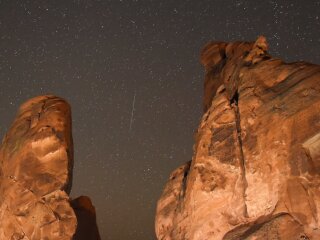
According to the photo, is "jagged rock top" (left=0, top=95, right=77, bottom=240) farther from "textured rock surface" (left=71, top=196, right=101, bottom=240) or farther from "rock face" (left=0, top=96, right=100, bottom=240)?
"textured rock surface" (left=71, top=196, right=101, bottom=240)

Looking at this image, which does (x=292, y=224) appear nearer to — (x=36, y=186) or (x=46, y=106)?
(x=36, y=186)

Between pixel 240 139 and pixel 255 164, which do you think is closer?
pixel 255 164

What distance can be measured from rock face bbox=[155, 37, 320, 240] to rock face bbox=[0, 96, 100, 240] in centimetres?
663

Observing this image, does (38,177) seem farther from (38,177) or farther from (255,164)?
(255,164)

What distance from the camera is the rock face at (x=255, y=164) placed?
45.3ft

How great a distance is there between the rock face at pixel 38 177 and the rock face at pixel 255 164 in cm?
663

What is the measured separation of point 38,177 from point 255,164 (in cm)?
1295

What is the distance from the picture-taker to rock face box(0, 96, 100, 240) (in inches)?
849

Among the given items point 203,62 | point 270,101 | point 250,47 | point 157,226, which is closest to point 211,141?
point 270,101

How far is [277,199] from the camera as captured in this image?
14.2 metres

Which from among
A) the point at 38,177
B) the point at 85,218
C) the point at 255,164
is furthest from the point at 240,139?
the point at 85,218

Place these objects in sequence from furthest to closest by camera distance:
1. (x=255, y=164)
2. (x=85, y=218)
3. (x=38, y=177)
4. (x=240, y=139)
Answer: (x=85, y=218) → (x=38, y=177) → (x=240, y=139) → (x=255, y=164)

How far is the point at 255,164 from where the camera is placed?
15.2m

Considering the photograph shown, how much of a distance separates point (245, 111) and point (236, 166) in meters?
2.23
